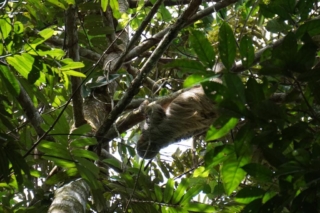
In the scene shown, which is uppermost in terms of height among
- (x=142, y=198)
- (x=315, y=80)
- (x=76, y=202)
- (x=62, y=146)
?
(x=315, y=80)

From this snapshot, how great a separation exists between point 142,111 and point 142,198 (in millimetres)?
668

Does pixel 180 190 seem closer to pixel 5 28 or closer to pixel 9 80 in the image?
pixel 9 80

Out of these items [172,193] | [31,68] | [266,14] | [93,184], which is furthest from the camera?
[172,193]

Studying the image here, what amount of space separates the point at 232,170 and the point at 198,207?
0.99m

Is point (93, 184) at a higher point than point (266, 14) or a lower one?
lower

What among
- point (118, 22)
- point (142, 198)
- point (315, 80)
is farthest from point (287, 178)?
point (118, 22)

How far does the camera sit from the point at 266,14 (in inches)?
84.8

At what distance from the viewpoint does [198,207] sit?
2.84m

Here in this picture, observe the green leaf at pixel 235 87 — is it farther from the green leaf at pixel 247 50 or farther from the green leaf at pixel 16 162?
the green leaf at pixel 16 162

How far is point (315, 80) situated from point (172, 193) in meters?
1.46

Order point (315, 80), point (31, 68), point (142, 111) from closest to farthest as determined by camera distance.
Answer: point (315, 80)
point (31, 68)
point (142, 111)

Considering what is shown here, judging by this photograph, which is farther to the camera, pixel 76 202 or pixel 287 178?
pixel 76 202

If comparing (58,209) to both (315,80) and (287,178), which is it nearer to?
(287,178)

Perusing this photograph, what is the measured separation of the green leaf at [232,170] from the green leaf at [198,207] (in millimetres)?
911
